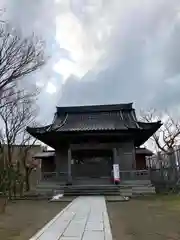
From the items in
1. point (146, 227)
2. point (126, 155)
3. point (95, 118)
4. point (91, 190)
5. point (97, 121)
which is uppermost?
point (95, 118)

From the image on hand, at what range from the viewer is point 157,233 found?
631 cm

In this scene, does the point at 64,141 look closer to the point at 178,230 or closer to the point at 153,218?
the point at 153,218

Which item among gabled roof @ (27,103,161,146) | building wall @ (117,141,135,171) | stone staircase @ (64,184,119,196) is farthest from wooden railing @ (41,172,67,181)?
building wall @ (117,141,135,171)

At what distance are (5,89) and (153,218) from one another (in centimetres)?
649

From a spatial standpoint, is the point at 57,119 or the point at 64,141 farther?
the point at 57,119

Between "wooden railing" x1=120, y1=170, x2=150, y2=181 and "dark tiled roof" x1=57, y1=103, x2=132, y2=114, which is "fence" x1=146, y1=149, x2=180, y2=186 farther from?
"dark tiled roof" x1=57, y1=103, x2=132, y2=114

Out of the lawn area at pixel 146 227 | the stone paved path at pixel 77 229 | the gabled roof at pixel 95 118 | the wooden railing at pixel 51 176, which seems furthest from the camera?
the gabled roof at pixel 95 118

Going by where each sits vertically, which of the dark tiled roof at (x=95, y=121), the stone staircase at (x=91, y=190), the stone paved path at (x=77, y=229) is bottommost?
the stone paved path at (x=77, y=229)

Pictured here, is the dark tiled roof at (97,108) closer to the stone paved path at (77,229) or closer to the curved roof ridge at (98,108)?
the curved roof ridge at (98,108)

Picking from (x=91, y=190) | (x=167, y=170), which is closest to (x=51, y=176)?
(x=91, y=190)

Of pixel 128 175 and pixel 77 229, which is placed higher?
pixel 128 175

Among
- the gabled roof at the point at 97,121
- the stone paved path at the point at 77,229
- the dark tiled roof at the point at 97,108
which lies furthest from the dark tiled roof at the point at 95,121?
the stone paved path at the point at 77,229

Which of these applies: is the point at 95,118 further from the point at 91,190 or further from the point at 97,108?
the point at 91,190

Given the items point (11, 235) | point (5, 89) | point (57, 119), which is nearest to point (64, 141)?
point (57, 119)
